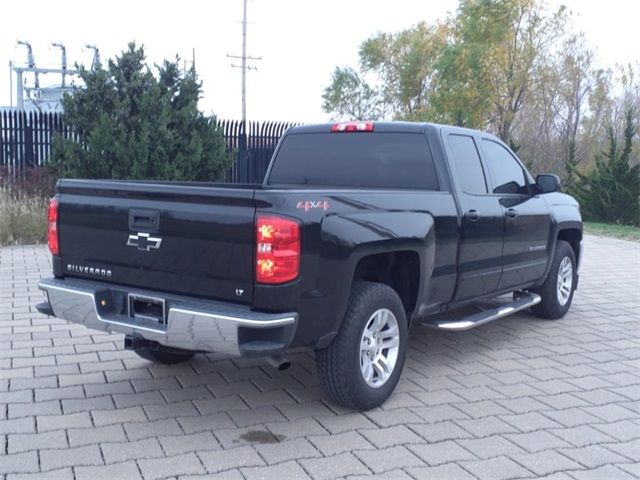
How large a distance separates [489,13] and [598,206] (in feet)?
32.2

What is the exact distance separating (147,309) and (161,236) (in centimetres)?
46

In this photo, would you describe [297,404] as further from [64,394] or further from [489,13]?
[489,13]

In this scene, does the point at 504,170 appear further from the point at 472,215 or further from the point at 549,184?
the point at 472,215

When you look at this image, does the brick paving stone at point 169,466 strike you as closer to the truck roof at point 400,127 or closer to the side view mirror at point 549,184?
the truck roof at point 400,127

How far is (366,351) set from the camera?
187 inches

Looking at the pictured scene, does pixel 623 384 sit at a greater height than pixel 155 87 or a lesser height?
lesser

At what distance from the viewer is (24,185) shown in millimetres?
13008

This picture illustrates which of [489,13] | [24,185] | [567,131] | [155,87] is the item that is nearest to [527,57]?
[489,13]

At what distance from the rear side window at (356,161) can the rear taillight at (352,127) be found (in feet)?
0.13

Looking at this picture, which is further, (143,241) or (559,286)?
(559,286)

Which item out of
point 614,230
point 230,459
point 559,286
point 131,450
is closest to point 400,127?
point 559,286

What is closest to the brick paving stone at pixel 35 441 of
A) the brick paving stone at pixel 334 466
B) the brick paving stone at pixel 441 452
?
the brick paving stone at pixel 334 466

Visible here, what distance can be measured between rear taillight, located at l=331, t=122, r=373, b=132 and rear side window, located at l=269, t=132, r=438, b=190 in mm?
39

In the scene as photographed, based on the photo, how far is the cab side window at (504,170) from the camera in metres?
6.45
